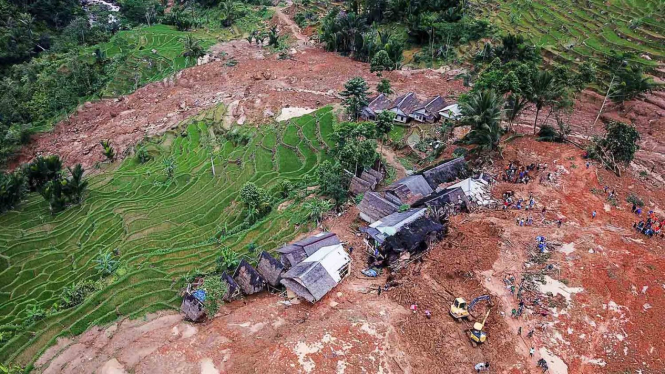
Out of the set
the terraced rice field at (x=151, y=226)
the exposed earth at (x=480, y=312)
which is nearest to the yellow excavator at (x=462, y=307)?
the exposed earth at (x=480, y=312)

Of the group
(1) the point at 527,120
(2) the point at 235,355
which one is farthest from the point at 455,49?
(2) the point at 235,355

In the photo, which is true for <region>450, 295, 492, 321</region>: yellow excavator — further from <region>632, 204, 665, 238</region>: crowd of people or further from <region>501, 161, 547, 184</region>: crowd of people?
<region>501, 161, 547, 184</region>: crowd of people

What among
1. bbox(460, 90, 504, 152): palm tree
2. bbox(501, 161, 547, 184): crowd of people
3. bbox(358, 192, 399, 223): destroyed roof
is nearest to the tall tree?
bbox(460, 90, 504, 152): palm tree

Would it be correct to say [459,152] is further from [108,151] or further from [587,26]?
[108,151]

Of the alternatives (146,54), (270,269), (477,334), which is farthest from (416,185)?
(146,54)

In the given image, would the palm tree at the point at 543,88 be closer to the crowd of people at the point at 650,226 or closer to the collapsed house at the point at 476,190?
the collapsed house at the point at 476,190

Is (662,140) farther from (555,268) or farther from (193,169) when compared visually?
(193,169)
